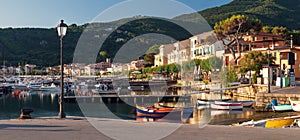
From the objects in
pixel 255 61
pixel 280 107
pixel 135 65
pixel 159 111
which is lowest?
pixel 159 111

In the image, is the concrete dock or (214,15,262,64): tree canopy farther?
(214,15,262,64): tree canopy

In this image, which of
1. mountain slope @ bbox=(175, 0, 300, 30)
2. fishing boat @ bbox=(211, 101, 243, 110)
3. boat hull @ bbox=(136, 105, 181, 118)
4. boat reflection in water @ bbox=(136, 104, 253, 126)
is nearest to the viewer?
boat reflection in water @ bbox=(136, 104, 253, 126)

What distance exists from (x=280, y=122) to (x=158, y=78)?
51.6m

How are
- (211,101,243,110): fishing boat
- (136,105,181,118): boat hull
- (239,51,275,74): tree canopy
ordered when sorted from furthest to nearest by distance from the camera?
(239,51,275,74): tree canopy < (211,101,243,110): fishing boat < (136,105,181,118): boat hull

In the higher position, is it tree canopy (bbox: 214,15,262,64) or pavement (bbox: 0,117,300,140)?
tree canopy (bbox: 214,15,262,64)

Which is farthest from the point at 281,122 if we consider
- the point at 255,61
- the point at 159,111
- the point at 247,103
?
the point at 255,61

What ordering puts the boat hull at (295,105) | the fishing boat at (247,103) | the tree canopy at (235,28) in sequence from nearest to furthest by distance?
the boat hull at (295,105), the fishing boat at (247,103), the tree canopy at (235,28)

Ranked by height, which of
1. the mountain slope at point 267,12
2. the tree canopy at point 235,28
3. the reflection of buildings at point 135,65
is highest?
the mountain slope at point 267,12

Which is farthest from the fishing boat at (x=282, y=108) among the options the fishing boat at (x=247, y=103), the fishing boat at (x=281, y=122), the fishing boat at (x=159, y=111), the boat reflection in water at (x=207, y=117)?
the fishing boat at (x=281, y=122)

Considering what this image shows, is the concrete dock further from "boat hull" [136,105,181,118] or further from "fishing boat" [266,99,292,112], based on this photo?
"boat hull" [136,105,181,118]

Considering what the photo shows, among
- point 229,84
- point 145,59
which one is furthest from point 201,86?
point 145,59

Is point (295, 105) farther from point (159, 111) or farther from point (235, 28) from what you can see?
point (235, 28)

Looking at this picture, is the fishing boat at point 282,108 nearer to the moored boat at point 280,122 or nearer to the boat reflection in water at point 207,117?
the boat reflection in water at point 207,117

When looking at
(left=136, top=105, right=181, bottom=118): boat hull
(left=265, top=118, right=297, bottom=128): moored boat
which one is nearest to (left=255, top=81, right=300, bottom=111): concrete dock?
(left=136, top=105, right=181, bottom=118): boat hull
